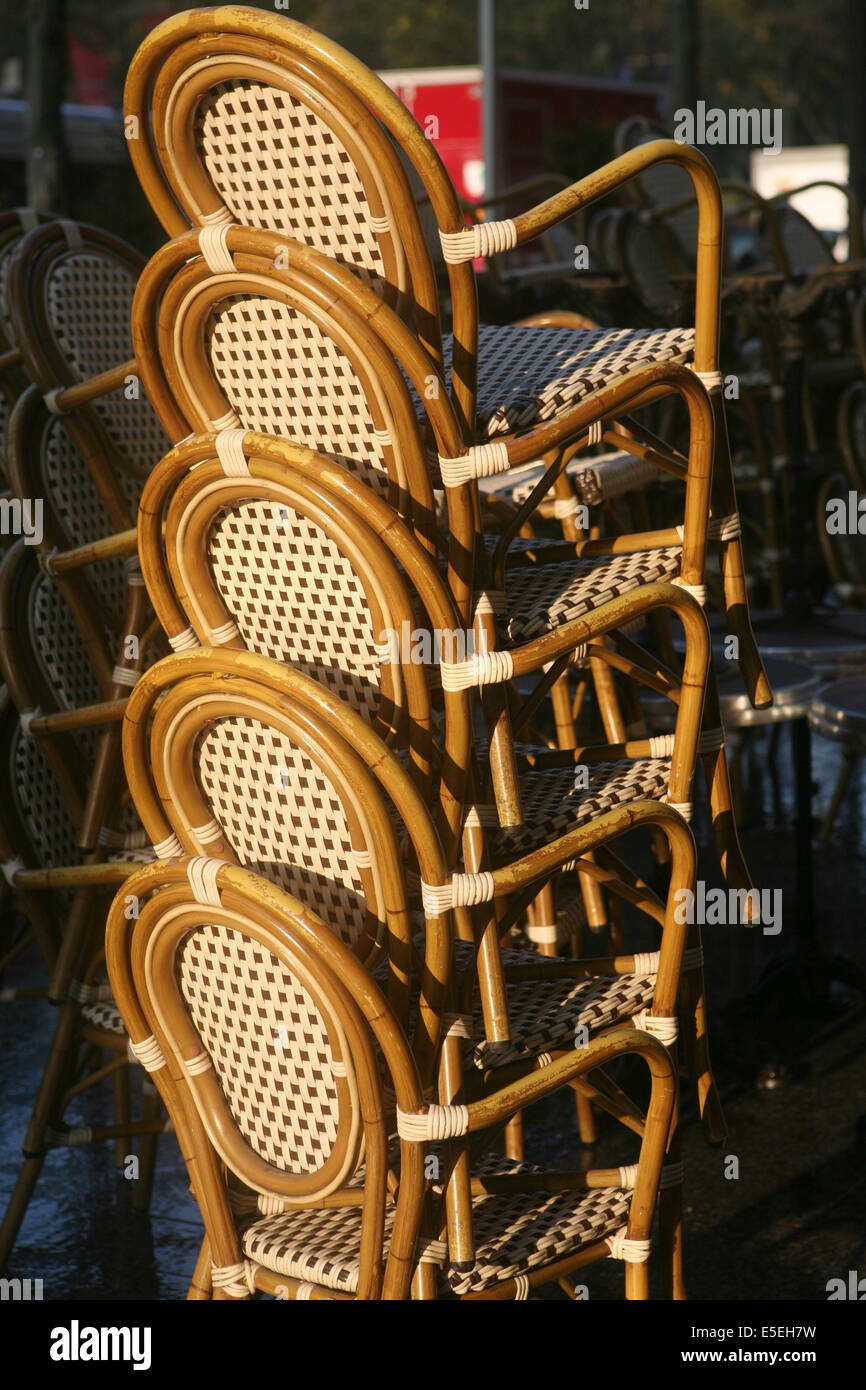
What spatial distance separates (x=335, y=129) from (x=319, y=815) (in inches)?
26.4

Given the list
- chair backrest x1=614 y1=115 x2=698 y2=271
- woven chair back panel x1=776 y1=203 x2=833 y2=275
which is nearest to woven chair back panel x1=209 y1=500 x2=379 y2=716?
chair backrest x1=614 y1=115 x2=698 y2=271

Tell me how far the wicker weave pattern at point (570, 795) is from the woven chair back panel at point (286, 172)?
625mm

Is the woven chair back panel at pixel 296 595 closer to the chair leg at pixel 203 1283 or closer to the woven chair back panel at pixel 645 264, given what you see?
the chair leg at pixel 203 1283

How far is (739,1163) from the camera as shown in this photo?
8.98 feet

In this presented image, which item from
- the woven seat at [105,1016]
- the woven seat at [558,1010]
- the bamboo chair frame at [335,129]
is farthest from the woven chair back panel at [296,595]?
the woven seat at [105,1016]

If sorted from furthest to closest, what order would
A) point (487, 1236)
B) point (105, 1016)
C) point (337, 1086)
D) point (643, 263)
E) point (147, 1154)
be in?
point (643, 263) < point (147, 1154) < point (105, 1016) < point (487, 1236) < point (337, 1086)

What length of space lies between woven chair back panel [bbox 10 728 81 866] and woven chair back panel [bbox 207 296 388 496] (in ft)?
3.13

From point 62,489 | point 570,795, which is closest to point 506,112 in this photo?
point 62,489

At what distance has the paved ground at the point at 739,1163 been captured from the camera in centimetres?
249

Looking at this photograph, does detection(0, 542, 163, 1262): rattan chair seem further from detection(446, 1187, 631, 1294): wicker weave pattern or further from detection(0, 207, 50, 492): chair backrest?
detection(446, 1187, 631, 1294): wicker weave pattern

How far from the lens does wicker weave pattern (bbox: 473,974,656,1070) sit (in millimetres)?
1828

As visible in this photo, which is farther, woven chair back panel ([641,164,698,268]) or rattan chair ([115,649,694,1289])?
woven chair back panel ([641,164,698,268])

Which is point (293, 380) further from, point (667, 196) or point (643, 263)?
point (667, 196)
